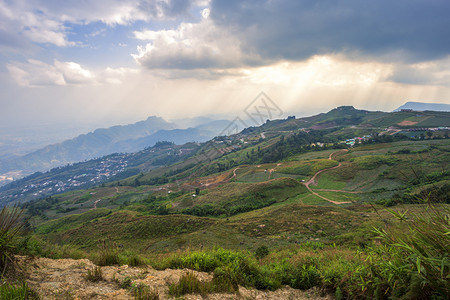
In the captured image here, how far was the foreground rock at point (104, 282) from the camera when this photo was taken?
4.54 metres

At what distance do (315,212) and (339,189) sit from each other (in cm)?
2300

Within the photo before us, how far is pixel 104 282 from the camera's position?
5.29 m

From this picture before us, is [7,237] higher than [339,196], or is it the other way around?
[7,237]

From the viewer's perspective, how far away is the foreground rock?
4.54 meters

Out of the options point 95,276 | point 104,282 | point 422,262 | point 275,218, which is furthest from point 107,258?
point 275,218

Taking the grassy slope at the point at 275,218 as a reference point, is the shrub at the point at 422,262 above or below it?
above

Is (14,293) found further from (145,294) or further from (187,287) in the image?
(187,287)

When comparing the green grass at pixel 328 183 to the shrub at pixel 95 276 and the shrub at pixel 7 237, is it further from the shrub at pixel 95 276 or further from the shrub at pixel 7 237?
the shrub at pixel 7 237

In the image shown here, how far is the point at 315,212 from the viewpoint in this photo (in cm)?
2723

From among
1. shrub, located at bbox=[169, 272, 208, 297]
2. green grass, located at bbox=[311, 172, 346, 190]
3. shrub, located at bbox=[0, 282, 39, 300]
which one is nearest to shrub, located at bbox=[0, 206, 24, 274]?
shrub, located at bbox=[0, 282, 39, 300]

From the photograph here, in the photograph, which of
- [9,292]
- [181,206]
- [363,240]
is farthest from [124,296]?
[181,206]

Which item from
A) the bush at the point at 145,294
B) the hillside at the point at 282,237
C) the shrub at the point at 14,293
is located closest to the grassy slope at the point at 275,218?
the hillside at the point at 282,237

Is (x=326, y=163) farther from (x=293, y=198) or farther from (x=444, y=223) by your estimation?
(x=444, y=223)

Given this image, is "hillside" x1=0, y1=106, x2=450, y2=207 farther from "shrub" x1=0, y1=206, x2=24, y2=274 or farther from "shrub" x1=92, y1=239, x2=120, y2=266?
"shrub" x1=0, y1=206, x2=24, y2=274
